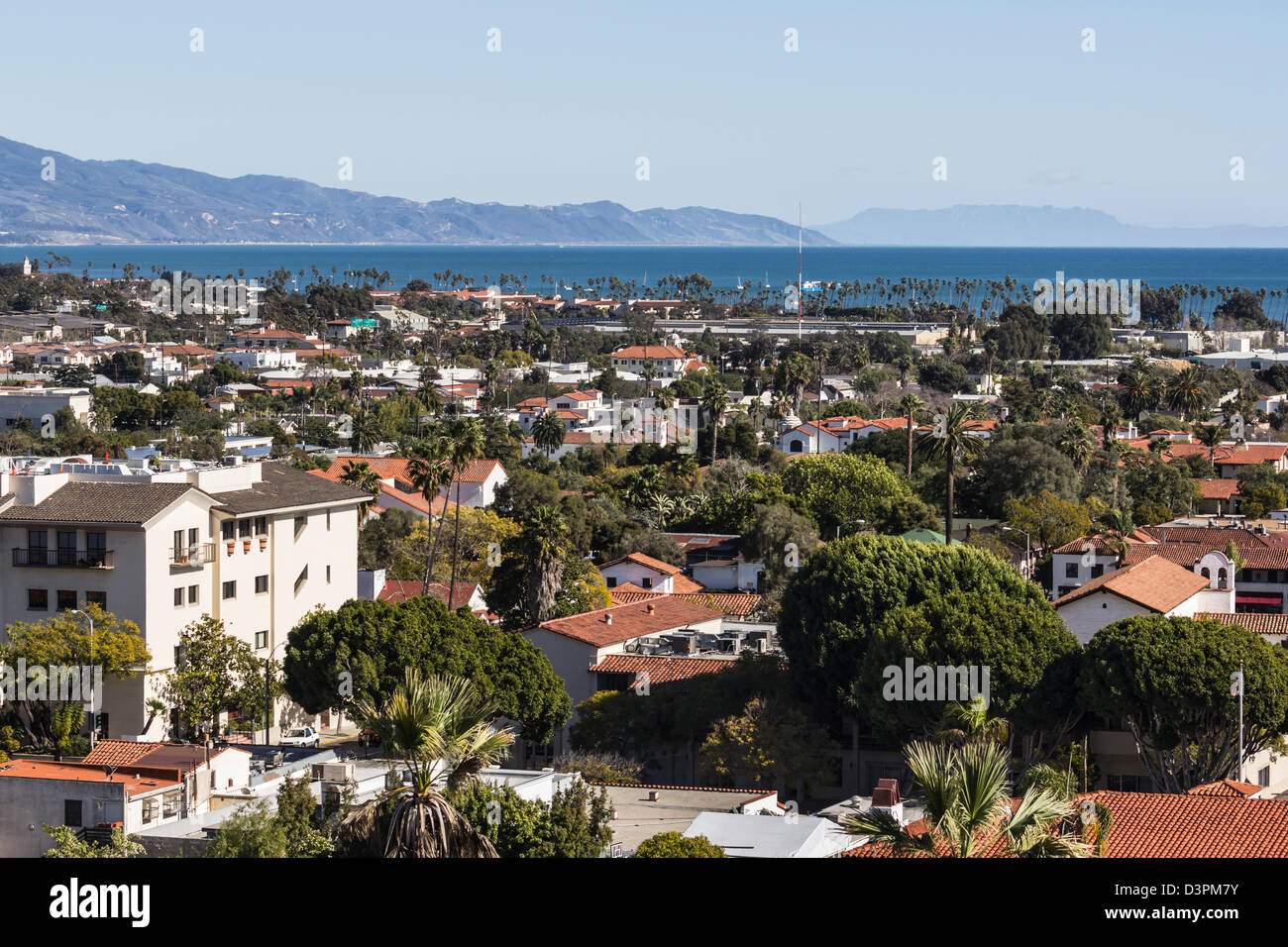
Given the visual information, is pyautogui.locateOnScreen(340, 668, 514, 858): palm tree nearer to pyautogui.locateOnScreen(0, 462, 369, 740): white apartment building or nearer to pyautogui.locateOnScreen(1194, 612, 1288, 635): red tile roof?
pyautogui.locateOnScreen(0, 462, 369, 740): white apartment building

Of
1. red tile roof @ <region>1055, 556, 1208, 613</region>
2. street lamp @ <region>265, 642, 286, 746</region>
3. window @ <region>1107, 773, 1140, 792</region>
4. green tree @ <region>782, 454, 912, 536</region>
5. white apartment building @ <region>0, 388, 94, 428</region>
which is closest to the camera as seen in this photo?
window @ <region>1107, 773, 1140, 792</region>

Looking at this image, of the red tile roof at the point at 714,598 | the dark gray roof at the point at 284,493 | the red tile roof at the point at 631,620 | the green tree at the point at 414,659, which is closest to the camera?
the green tree at the point at 414,659

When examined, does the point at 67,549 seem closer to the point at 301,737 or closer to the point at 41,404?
the point at 301,737

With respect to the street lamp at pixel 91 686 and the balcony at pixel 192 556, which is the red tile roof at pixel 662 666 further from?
the street lamp at pixel 91 686

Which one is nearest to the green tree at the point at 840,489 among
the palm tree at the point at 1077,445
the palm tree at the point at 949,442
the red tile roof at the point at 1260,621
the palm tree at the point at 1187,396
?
the palm tree at the point at 949,442

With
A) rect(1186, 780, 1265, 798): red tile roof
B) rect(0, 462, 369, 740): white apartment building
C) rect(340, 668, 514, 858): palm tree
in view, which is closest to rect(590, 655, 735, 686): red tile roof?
rect(0, 462, 369, 740): white apartment building
